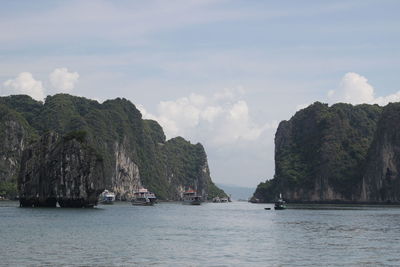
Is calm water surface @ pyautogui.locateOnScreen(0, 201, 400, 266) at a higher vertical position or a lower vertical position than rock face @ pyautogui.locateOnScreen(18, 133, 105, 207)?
lower

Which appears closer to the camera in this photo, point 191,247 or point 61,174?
point 191,247

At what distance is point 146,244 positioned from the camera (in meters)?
61.3

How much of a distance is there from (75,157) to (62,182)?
6483 mm

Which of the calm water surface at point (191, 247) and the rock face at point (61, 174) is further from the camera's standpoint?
the rock face at point (61, 174)

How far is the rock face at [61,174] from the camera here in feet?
458

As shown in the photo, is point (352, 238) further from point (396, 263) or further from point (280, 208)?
point (280, 208)

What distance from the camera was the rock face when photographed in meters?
140

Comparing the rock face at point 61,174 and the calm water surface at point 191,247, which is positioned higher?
the rock face at point 61,174

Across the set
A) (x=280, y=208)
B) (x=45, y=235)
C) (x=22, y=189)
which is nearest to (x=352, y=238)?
(x=45, y=235)

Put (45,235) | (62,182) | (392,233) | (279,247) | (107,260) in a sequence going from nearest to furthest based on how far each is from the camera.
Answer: (107,260)
(279,247)
(45,235)
(392,233)
(62,182)

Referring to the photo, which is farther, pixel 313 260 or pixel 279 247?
pixel 279 247

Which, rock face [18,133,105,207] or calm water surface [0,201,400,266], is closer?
calm water surface [0,201,400,266]

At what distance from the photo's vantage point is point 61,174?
140m

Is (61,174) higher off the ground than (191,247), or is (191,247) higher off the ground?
(61,174)
